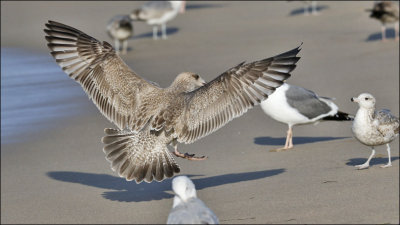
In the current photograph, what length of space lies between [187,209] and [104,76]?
327 cm

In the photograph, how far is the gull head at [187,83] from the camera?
293 inches

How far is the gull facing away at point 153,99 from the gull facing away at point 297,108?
121 centimetres

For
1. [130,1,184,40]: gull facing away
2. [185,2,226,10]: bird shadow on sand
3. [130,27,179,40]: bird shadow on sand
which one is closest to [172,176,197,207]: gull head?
[130,1,184,40]: gull facing away

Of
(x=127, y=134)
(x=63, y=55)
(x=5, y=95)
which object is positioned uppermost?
(x=63, y=55)

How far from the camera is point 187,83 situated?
754 centimetres

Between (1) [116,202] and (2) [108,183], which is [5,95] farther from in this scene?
(1) [116,202]

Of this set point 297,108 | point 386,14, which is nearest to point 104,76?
point 297,108

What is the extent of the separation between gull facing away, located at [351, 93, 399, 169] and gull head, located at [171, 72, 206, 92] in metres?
1.55

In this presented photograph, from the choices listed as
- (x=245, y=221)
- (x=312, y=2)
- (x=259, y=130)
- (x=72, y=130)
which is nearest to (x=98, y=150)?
(x=72, y=130)

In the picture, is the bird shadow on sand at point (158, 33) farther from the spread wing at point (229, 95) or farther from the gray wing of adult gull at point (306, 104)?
the spread wing at point (229, 95)

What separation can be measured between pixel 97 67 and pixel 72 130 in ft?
8.80

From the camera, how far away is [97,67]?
7.53 metres

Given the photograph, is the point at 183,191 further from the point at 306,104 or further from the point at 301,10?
the point at 301,10

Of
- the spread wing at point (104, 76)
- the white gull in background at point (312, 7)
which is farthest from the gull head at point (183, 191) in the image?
the white gull in background at point (312, 7)
